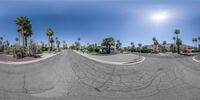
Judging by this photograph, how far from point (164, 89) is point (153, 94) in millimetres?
1058

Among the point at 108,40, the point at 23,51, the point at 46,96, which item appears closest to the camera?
the point at 46,96

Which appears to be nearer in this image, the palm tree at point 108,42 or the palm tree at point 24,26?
the palm tree at point 24,26

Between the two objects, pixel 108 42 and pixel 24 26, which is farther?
pixel 108 42

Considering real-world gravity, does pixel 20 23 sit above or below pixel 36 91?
above

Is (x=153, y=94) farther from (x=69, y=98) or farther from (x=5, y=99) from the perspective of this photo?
(x=5, y=99)

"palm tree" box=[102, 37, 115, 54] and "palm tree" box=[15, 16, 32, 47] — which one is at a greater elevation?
"palm tree" box=[15, 16, 32, 47]

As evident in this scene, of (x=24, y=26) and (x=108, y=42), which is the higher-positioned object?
(x=24, y=26)

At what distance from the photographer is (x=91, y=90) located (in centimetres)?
733

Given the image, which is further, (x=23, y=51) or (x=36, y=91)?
(x=23, y=51)

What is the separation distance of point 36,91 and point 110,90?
3397mm

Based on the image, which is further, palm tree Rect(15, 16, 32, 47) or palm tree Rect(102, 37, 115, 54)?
palm tree Rect(102, 37, 115, 54)

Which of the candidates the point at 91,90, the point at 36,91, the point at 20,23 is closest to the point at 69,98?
the point at 91,90

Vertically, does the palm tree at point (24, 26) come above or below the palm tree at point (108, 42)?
above

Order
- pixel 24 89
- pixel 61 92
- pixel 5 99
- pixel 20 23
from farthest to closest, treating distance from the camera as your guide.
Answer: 1. pixel 20 23
2. pixel 24 89
3. pixel 61 92
4. pixel 5 99
